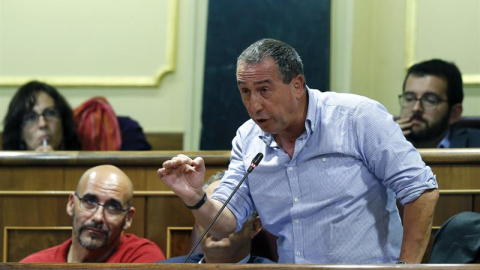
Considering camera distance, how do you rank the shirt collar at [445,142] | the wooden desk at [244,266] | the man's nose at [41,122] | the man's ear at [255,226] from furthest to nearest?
the man's nose at [41,122] < the shirt collar at [445,142] < the man's ear at [255,226] < the wooden desk at [244,266]

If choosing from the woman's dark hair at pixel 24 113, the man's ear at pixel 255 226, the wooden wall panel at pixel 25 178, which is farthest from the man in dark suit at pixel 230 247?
the woman's dark hair at pixel 24 113

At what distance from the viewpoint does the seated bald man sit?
1667 mm

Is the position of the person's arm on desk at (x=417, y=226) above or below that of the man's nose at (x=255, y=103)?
below

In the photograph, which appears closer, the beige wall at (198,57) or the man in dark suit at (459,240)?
the man in dark suit at (459,240)

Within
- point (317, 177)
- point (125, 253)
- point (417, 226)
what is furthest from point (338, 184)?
point (125, 253)

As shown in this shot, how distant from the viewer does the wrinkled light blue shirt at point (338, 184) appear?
1.32m

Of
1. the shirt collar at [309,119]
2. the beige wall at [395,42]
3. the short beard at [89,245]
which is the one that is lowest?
the short beard at [89,245]

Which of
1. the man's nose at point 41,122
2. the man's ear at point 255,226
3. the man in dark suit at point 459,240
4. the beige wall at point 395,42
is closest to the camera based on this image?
the man in dark suit at point 459,240

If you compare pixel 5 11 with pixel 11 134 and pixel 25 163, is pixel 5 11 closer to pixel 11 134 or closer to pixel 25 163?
pixel 11 134

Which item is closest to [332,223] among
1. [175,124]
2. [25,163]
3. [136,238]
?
[136,238]

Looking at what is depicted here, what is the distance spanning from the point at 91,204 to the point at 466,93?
1163 millimetres

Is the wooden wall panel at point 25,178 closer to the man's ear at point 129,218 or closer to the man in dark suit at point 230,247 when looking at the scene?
the man's ear at point 129,218

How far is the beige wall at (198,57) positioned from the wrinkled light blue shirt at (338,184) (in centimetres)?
106

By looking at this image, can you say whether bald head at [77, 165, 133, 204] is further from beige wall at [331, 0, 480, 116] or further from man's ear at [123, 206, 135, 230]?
beige wall at [331, 0, 480, 116]
